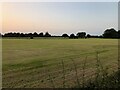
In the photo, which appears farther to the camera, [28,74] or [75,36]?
[75,36]

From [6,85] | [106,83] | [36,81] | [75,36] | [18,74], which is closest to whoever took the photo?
[106,83]

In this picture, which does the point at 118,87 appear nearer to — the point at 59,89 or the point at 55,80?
the point at 59,89

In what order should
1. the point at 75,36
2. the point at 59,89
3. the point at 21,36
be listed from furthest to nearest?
the point at 75,36, the point at 21,36, the point at 59,89

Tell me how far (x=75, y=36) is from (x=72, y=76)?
11458 cm

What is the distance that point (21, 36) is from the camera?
111000 mm

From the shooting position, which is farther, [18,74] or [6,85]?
[18,74]

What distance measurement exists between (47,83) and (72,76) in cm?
179

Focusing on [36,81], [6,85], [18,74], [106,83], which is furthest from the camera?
[18,74]

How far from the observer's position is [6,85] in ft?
27.9

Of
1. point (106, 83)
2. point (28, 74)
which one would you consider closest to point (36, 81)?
point (28, 74)

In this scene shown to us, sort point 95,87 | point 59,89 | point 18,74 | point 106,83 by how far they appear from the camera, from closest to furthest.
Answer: point 95,87, point 106,83, point 59,89, point 18,74

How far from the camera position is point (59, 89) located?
7277 mm

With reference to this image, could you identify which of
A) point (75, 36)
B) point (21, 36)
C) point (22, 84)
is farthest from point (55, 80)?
point (75, 36)

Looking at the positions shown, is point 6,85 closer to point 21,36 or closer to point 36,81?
point 36,81
